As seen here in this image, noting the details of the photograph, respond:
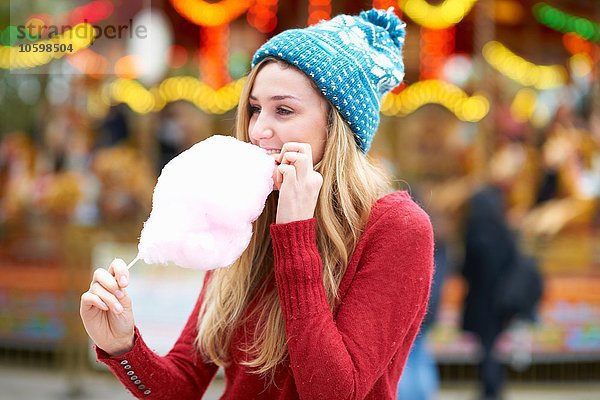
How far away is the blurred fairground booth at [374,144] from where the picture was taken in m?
7.46

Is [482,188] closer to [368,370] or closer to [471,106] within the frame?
[471,106]

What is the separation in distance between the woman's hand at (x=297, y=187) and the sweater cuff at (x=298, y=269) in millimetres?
22

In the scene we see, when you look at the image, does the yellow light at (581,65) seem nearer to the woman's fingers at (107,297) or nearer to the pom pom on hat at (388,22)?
the pom pom on hat at (388,22)

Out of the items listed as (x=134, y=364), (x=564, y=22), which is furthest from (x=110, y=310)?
(x=564, y=22)

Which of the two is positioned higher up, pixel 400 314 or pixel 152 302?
pixel 400 314

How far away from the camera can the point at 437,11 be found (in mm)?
8086

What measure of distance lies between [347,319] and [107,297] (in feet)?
1.73

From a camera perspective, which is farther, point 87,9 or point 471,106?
point 471,106

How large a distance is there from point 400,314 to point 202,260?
0.46 m

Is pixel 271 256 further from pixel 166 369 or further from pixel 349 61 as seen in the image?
pixel 349 61

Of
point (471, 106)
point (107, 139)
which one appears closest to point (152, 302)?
point (107, 139)

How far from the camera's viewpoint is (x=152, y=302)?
261 inches

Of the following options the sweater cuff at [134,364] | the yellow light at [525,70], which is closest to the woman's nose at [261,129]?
the sweater cuff at [134,364]

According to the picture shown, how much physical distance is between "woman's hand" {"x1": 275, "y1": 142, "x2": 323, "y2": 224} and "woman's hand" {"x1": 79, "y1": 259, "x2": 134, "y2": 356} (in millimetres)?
377
